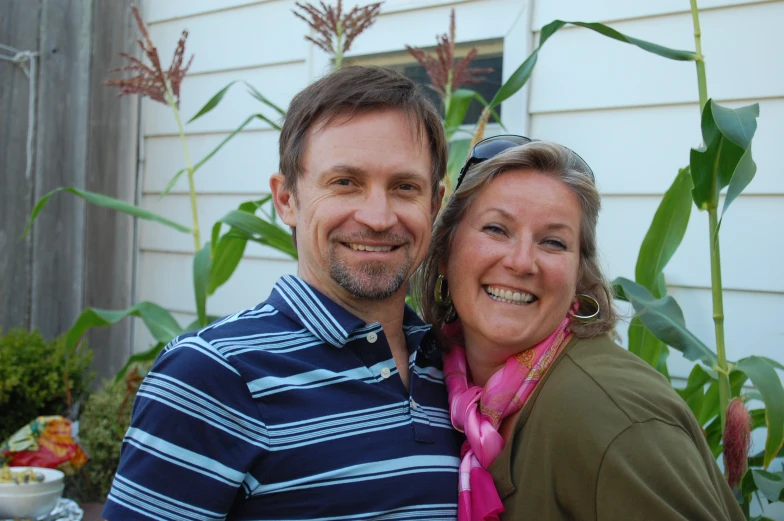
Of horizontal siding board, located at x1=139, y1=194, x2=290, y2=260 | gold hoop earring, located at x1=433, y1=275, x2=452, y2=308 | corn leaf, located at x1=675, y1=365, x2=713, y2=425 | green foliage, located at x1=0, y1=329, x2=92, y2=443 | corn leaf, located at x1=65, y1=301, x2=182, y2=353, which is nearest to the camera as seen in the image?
gold hoop earring, located at x1=433, y1=275, x2=452, y2=308

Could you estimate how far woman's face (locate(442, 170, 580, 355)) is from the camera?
153cm

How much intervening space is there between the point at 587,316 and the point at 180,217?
2756 millimetres

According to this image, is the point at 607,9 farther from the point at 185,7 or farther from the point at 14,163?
the point at 14,163

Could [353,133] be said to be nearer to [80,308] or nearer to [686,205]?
[686,205]

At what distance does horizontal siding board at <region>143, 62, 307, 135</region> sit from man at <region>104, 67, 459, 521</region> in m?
1.91

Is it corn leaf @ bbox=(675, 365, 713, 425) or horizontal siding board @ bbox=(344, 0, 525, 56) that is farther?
horizontal siding board @ bbox=(344, 0, 525, 56)

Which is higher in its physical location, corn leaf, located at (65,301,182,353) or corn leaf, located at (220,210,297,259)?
corn leaf, located at (220,210,297,259)

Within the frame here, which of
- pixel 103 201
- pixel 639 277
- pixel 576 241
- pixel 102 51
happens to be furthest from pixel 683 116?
pixel 102 51

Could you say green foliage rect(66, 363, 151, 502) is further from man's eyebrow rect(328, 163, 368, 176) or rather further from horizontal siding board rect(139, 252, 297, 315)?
man's eyebrow rect(328, 163, 368, 176)

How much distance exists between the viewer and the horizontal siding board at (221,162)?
356 centimetres

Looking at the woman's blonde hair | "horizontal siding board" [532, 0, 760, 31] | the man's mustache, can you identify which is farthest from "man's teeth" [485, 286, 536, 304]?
"horizontal siding board" [532, 0, 760, 31]

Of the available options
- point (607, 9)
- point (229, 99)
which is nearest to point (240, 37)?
point (229, 99)

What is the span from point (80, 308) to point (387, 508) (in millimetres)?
2850

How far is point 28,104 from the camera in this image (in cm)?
362
